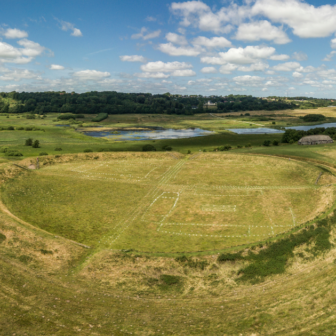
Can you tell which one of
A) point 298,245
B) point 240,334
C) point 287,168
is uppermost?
point 287,168

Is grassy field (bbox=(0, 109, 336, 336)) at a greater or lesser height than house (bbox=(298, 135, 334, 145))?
lesser

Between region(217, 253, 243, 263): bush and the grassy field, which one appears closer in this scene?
the grassy field

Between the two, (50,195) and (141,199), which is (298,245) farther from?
(50,195)

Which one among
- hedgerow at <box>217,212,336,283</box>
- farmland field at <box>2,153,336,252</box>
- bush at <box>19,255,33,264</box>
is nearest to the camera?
hedgerow at <box>217,212,336,283</box>

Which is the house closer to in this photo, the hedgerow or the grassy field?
the grassy field

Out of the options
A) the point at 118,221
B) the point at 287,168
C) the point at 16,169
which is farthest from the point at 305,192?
the point at 16,169

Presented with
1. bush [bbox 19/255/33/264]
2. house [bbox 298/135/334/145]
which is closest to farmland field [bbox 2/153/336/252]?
bush [bbox 19/255/33/264]

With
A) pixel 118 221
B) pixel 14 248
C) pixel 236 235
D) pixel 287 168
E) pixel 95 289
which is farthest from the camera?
pixel 287 168
